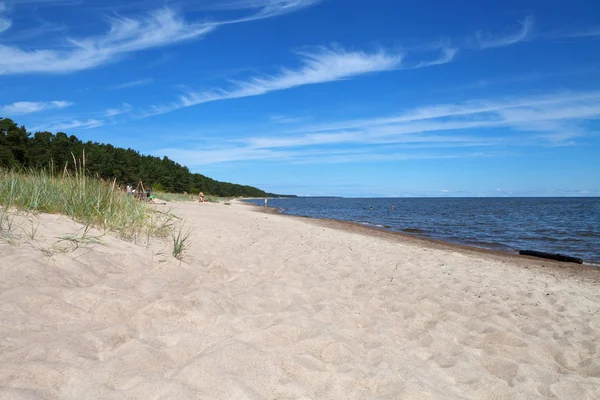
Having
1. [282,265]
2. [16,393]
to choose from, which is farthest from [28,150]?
[16,393]

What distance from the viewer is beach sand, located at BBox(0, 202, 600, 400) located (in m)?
2.67

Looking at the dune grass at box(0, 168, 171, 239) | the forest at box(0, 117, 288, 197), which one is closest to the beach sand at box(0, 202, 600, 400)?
the dune grass at box(0, 168, 171, 239)

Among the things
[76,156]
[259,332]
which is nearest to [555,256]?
[259,332]

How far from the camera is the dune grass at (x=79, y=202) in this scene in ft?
20.4

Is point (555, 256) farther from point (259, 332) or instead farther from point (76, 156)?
point (76, 156)

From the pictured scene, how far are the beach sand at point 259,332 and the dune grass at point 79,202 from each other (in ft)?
1.87

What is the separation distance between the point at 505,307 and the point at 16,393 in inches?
223

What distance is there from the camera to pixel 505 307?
547 cm

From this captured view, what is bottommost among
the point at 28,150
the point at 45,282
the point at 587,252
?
the point at 587,252

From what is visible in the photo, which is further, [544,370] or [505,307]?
[505,307]

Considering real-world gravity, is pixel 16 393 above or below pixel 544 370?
above

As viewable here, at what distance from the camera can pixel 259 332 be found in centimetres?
362

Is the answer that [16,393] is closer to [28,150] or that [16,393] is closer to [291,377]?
[291,377]

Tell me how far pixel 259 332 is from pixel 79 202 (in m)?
4.98
